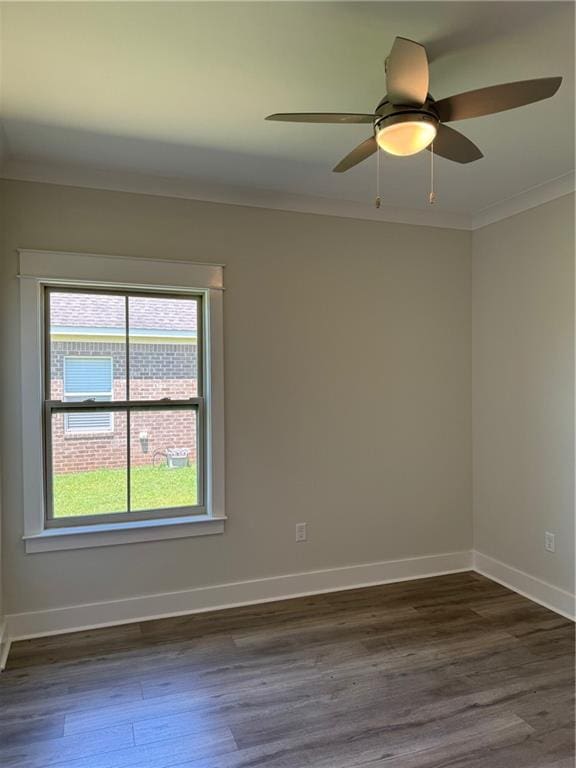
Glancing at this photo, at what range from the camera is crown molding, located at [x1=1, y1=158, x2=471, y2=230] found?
2750mm

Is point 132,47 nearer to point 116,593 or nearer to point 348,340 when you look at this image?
point 348,340

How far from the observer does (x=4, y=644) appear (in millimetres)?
2549

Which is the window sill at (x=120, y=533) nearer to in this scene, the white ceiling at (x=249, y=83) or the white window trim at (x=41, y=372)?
the white window trim at (x=41, y=372)

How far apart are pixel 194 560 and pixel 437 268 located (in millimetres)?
2717

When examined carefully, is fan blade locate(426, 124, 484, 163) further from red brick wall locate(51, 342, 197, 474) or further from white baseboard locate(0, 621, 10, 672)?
white baseboard locate(0, 621, 10, 672)

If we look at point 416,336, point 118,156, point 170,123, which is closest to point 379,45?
point 170,123

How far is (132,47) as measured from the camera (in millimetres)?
1786

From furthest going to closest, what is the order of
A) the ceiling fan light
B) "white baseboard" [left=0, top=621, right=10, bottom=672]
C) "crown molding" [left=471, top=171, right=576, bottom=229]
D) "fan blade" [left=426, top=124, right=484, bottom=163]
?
"crown molding" [left=471, top=171, right=576, bottom=229]
"white baseboard" [left=0, top=621, right=10, bottom=672]
"fan blade" [left=426, top=124, right=484, bottom=163]
the ceiling fan light

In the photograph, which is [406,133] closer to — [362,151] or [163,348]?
[362,151]

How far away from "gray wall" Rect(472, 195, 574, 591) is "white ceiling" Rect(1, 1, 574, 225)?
0.53 metres

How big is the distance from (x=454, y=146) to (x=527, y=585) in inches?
113

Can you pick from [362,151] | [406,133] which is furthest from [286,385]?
[406,133]

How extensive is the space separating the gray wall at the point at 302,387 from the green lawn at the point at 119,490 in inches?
9.4

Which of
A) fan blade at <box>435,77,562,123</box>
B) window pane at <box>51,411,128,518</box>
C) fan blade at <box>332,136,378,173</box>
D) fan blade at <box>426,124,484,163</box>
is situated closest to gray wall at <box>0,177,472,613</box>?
window pane at <box>51,411,128,518</box>
